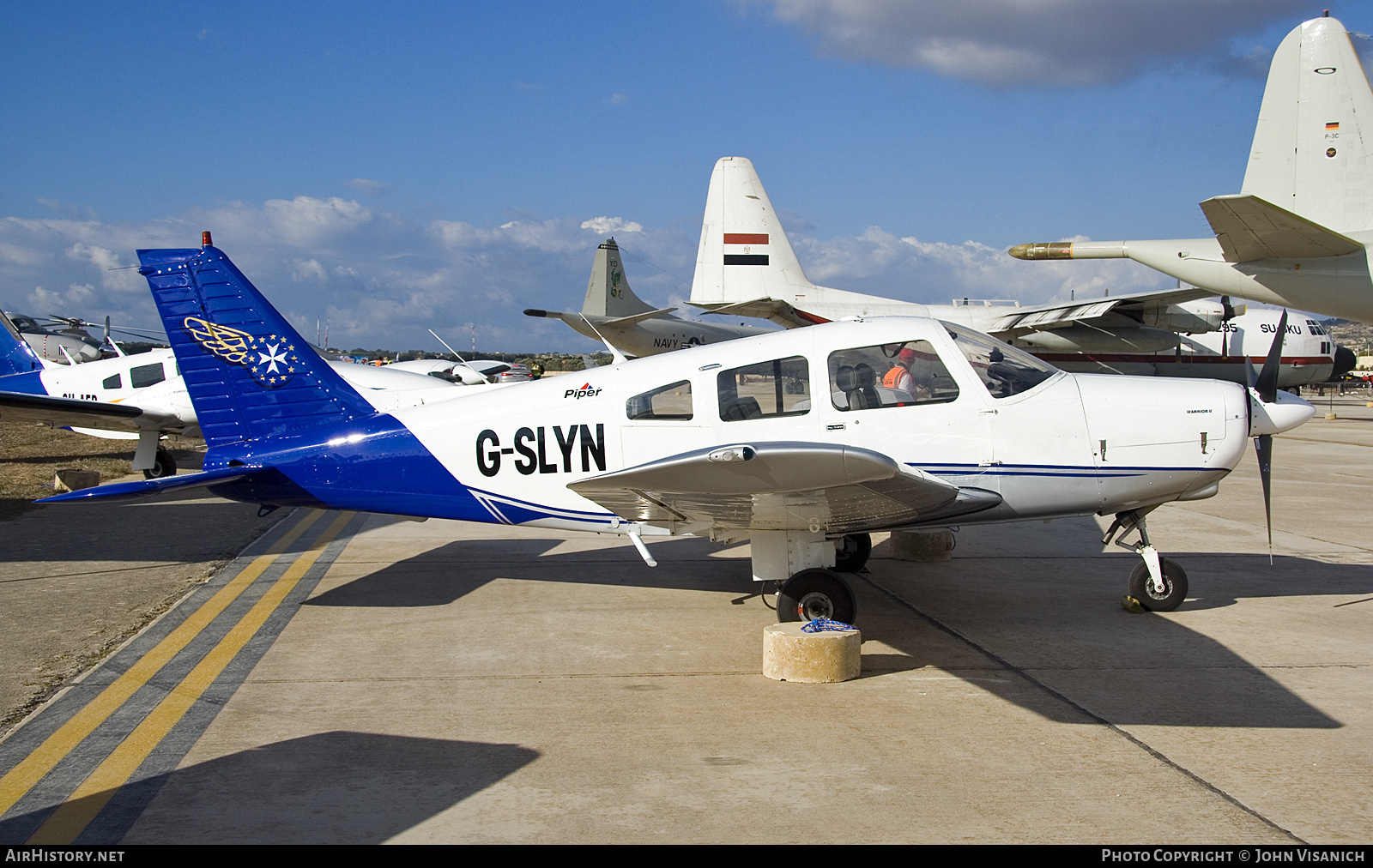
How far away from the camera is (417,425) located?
23.9 ft

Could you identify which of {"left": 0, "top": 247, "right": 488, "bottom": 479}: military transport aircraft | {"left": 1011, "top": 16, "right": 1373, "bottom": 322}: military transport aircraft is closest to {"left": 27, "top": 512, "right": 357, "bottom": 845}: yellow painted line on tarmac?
{"left": 0, "top": 247, "right": 488, "bottom": 479}: military transport aircraft

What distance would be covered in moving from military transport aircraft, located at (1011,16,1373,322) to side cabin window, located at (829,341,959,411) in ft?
23.7

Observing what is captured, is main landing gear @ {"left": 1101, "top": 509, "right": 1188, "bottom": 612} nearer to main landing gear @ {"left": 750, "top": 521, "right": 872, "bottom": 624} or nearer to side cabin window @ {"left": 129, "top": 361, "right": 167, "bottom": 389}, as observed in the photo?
main landing gear @ {"left": 750, "top": 521, "right": 872, "bottom": 624}

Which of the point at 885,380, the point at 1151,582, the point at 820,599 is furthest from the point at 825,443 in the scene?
the point at 1151,582

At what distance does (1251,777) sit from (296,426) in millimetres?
6890

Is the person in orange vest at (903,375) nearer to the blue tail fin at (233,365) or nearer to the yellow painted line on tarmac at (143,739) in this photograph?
the blue tail fin at (233,365)

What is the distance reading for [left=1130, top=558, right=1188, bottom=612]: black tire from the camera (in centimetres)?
700

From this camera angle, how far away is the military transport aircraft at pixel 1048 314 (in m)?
26.1

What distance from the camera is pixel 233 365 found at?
7.57 m

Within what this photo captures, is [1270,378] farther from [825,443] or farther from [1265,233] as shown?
[1265,233]

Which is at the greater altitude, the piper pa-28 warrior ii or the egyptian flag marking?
the egyptian flag marking

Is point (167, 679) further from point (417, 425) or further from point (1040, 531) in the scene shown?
point (1040, 531)

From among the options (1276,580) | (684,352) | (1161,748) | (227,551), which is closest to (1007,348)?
(684,352)

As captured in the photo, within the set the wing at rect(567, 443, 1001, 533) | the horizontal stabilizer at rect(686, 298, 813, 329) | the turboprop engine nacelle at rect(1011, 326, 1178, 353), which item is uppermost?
the horizontal stabilizer at rect(686, 298, 813, 329)
